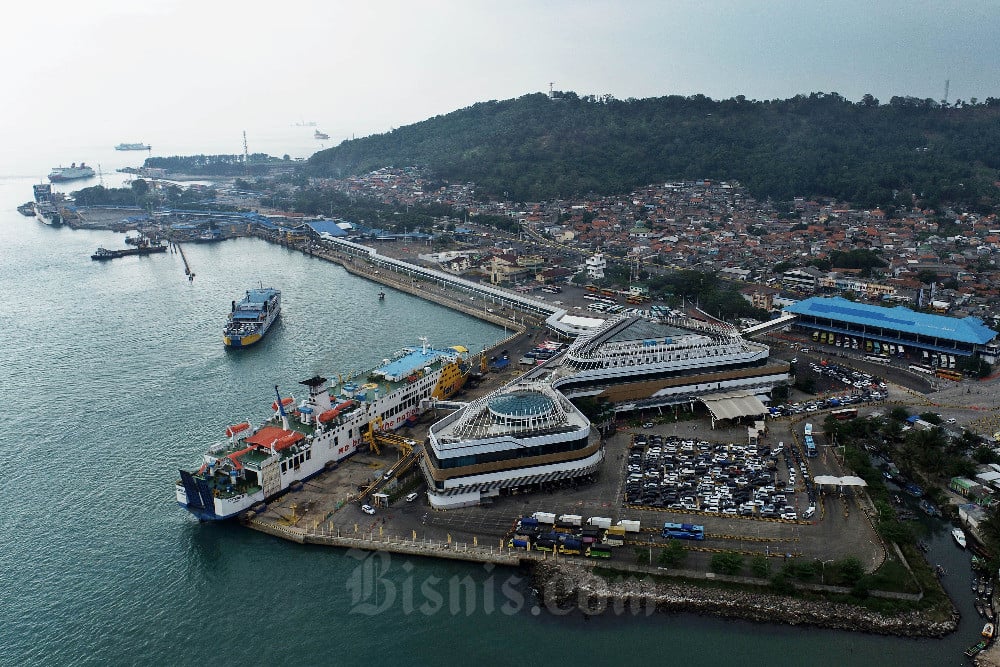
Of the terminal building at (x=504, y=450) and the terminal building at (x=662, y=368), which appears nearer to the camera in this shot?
the terminal building at (x=504, y=450)

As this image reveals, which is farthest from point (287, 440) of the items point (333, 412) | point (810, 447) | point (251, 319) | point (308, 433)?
point (251, 319)

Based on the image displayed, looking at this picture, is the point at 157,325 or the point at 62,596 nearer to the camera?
the point at 62,596

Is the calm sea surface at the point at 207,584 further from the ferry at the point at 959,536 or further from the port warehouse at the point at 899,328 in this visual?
the port warehouse at the point at 899,328

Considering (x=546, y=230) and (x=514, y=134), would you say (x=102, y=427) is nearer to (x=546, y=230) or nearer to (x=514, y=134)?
(x=546, y=230)

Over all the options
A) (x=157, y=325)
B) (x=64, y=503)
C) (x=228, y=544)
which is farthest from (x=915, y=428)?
(x=157, y=325)

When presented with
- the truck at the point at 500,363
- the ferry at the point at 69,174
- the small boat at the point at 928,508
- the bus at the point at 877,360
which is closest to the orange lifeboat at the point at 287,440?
the truck at the point at 500,363

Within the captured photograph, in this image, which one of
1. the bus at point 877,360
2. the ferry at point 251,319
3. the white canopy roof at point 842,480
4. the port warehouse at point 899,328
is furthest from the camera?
the ferry at point 251,319
